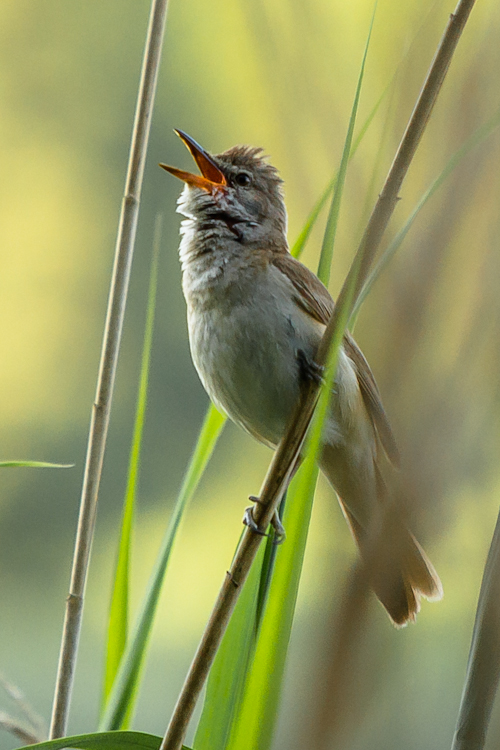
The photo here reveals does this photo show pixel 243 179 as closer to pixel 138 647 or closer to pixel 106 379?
pixel 106 379

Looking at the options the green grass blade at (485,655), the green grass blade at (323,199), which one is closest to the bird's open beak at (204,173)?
the green grass blade at (323,199)

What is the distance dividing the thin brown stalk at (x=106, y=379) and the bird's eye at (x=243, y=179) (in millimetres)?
546

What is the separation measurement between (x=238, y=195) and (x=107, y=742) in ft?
3.34

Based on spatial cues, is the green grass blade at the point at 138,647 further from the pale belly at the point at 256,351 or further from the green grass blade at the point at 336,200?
the pale belly at the point at 256,351

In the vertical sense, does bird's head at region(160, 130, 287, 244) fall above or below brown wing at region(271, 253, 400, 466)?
above

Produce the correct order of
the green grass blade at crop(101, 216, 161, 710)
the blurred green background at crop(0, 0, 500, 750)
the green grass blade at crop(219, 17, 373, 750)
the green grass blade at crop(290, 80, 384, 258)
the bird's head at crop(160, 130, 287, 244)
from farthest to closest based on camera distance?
the bird's head at crop(160, 130, 287, 244) < the green grass blade at crop(101, 216, 161, 710) < the green grass blade at crop(290, 80, 384, 258) < the green grass blade at crop(219, 17, 373, 750) < the blurred green background at crop(0, 0, 500, 750)

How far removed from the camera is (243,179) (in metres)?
1.43

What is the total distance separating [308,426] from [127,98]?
3.68m

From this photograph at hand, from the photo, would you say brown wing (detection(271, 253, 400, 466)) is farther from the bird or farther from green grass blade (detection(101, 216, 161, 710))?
green grass blade (detection(101, 216, 161, 710))

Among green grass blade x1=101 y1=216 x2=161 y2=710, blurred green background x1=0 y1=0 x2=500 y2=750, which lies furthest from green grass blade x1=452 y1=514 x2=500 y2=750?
green grass blade x1=101 y1=216 x2=161 y2=710

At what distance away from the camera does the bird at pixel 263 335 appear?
3.98ft

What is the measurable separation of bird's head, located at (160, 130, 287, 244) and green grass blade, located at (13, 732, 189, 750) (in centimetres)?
88

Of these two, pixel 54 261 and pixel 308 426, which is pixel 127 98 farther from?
pixel 308 426

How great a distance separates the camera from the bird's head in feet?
4.40
